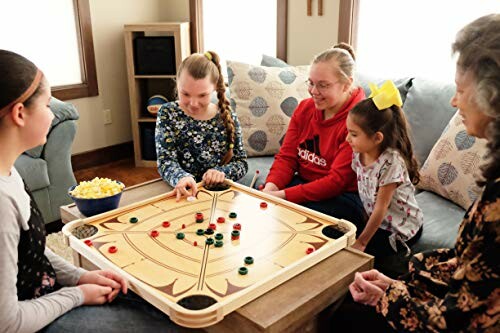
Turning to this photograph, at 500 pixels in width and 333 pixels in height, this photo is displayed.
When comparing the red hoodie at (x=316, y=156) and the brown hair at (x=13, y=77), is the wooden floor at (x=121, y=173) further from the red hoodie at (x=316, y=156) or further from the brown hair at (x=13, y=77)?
the brown hair at (x=13, y=77)

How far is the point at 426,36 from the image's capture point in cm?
285

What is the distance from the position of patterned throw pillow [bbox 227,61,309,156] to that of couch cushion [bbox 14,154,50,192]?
1.16 m

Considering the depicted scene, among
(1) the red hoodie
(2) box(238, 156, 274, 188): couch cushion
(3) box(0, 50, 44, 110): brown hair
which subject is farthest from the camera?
(2) box(238, 156, 274, 188): couch cushion

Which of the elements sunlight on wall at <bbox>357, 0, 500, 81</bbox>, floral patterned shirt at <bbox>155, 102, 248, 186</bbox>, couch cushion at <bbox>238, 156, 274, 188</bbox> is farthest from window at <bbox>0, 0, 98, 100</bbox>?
sunlight on wall at <bbox>357, 0, 500, 81</bbox>

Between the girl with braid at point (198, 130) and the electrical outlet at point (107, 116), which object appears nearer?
the girl with braid at point (198, 130)

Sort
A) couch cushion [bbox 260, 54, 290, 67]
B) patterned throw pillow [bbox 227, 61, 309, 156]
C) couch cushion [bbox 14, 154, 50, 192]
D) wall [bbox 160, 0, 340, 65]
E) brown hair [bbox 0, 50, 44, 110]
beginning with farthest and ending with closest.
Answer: wall [bbox 160, 0, 340, 65] < couch cushion [bbox 260, 54, 290, 67] < patterned throw pillow [bbox 227, 61, 309, 156] < couch cushion [bbox 14, 154, 50, 192] < brown hair [bbox 0, 50, 44, 110]

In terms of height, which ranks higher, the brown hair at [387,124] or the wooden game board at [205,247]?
the brown hair at [387,124]

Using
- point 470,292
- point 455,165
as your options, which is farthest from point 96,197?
point 455,165

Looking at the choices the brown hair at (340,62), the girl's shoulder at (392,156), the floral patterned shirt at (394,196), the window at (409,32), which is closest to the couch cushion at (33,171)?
the brown hair at (340,62)

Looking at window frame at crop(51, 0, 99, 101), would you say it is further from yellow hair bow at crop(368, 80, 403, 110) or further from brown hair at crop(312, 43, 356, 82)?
yellow hair bow at crop(368, 80, 403, 110)

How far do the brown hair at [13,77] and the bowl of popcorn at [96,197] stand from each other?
0.58 meters

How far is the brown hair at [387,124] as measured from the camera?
5.69ft

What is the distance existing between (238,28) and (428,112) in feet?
6.87

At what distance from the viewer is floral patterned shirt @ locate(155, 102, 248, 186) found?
2.12m
